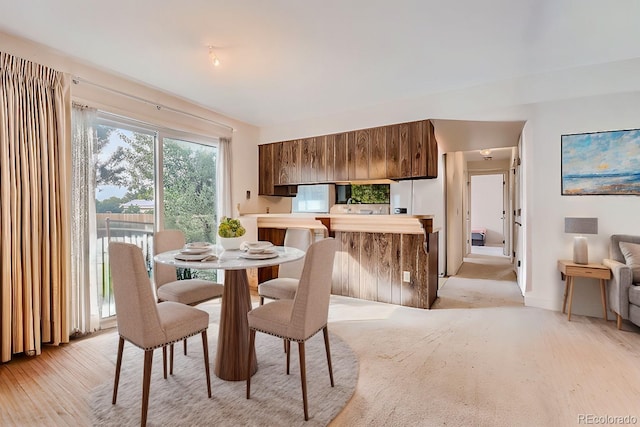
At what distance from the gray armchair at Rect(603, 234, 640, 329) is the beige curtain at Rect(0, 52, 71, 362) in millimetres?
4888

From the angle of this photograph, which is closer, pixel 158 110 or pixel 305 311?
pixel 305 311

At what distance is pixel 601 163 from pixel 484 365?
253 centimetres

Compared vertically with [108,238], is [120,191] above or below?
above

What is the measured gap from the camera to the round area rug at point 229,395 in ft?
5.38

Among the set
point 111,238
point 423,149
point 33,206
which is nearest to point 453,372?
point 423,149

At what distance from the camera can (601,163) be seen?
313 cm

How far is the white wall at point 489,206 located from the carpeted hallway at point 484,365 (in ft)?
23.2

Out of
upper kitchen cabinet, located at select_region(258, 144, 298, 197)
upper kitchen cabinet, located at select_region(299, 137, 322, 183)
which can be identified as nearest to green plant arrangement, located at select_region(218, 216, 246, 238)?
upper kitchen cabinet, located at select_region(299, 137, 322, 183)

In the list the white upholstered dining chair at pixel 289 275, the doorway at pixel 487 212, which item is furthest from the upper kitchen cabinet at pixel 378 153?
the doorway at pixel 487 212

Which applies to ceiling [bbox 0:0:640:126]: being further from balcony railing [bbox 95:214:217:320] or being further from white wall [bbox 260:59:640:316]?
balcony railing [bbox 95:214:217:320]

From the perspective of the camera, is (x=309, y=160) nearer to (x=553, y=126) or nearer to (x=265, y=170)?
(x=265, y=170)

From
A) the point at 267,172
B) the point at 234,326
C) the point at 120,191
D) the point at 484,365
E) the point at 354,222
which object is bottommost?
the point at 484,365

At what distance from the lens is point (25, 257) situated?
2.37 meters

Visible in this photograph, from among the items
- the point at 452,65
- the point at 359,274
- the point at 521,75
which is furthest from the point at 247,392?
the point at 521,75
